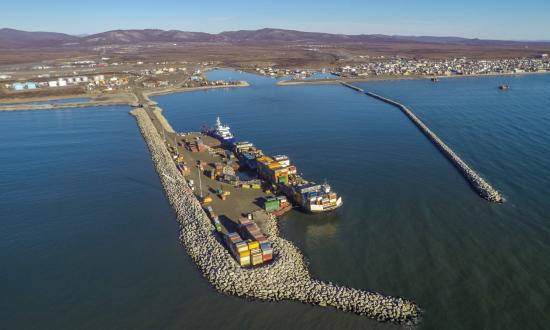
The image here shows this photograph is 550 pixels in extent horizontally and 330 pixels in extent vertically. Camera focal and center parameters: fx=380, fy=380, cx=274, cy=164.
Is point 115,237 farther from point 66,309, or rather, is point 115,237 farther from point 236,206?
point 236,206

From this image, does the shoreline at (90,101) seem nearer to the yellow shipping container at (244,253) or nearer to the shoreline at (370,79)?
the shoreline at (370,79)

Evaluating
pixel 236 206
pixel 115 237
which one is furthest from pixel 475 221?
pixel 115 237

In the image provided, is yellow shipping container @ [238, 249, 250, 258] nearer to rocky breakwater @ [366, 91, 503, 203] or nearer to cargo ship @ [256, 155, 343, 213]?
cargo ship @ [256, 155, 343, 213]

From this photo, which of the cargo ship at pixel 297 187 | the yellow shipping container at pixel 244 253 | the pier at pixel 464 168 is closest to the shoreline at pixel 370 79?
the pier at pixel 464 168

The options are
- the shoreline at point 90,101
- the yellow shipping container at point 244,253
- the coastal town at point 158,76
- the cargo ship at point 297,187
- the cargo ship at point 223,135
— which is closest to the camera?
the yellow shipping container at point 244,253

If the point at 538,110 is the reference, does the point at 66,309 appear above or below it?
below

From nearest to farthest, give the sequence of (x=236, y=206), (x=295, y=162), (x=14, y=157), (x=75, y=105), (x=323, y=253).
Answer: (x=323, y=253) < (x=236, y=206) < (x=295, y=162) < (x=14, y=157) < (x=75, y=105)
